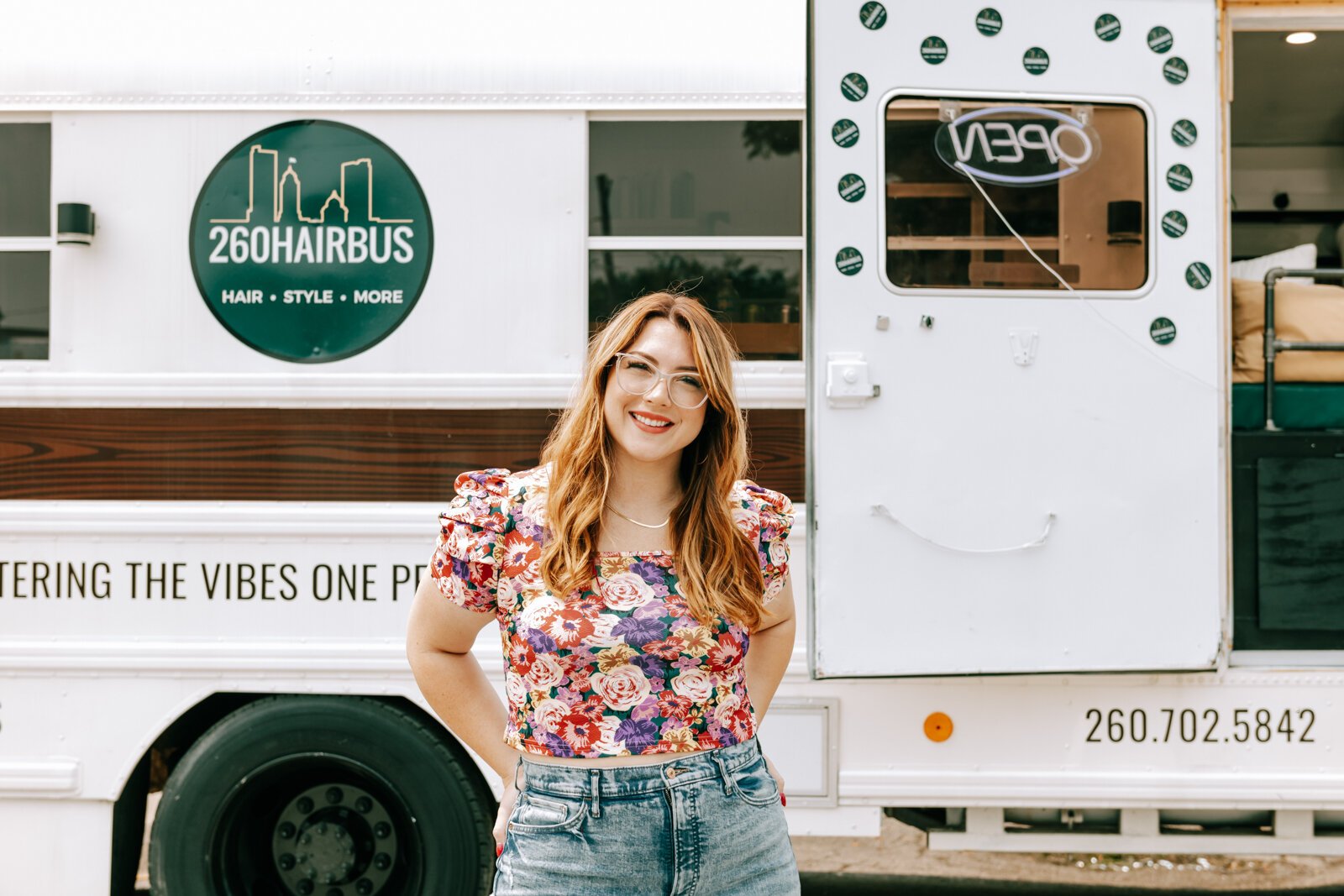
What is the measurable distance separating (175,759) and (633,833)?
2262mm

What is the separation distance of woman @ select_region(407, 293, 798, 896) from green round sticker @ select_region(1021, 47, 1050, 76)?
1584 mm

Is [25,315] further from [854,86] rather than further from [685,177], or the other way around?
[854,86]

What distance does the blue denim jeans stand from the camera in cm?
173

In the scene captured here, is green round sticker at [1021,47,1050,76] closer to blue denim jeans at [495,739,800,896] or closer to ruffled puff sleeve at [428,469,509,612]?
ruffled puff sleeve at [428,469,509,612]

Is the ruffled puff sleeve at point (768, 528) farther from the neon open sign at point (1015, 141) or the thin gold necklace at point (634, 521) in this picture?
the neon open sign at point (1015, 141)

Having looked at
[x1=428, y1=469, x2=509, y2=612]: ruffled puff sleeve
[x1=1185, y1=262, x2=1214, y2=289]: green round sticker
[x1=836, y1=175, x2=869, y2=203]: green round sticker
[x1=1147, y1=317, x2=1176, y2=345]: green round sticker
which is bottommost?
[x1=428, y1=469, x2=509, y2=612]: ruffled puff sleeve

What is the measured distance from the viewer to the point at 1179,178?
119 inches

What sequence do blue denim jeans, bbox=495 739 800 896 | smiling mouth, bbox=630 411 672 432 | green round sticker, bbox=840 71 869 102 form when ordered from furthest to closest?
green round sticker, bbox=840 71 869 102, smiling mouth, bbox=630 411 672 432, blue denim jeans, bbox=495 739 800 896

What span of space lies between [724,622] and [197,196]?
2145 mm

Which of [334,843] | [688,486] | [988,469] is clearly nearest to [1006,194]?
[988,469]

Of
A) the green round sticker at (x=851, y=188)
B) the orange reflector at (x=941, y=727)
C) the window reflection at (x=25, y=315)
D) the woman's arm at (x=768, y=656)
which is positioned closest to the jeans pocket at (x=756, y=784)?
the woman's arm at (x=768, y=656)

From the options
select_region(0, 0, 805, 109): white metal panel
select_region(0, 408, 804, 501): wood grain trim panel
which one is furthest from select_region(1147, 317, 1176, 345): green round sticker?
select_region(0, 0, 805, 109): white metal panel

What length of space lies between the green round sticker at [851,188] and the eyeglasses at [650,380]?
133 cm

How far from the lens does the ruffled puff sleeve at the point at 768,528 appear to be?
1948 millimetres
